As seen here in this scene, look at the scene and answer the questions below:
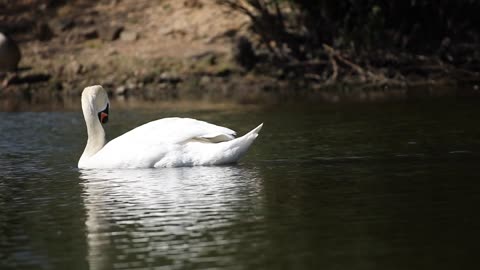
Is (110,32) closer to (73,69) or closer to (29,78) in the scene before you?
(73,69)

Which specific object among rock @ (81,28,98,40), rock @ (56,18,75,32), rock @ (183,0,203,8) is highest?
rock @ (183,0,203,8)

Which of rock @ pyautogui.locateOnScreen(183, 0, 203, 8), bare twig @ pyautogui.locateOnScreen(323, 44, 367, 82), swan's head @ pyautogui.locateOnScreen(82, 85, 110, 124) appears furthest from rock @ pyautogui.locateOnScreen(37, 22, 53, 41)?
swan's head @ pyautogui.locateOnScreen(82, 85, 110, 124)

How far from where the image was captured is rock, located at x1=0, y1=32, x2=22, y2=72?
3003cm

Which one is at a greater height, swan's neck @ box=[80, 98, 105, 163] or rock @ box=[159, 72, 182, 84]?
swan's neck @ box=[80, 98, 105, 163]

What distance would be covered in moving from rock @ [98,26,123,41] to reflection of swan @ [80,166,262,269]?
18443 mm

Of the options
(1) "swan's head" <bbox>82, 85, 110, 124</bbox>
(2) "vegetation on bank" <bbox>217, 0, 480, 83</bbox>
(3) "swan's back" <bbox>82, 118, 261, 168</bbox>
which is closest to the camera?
(3) "swan's back" <bbox>82, 118, 261, 168</bbox>

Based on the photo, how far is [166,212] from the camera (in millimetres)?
11016

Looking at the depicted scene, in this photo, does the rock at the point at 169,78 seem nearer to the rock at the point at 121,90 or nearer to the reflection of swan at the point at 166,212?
the rock at the point at 121,90

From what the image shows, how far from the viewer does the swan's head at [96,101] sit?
15.6 meters

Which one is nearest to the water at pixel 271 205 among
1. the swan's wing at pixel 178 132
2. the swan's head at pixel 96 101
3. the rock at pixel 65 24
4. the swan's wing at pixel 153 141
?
the swan's wing at pixel 153 141

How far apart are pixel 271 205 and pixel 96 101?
5.13m

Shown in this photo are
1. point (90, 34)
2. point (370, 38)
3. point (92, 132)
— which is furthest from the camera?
point (90, 34)

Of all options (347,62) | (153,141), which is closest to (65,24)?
(347,62)

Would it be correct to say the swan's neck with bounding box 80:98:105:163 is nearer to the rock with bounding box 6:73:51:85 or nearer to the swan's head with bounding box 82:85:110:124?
the swan's head with bounding box 82:85:110:124
